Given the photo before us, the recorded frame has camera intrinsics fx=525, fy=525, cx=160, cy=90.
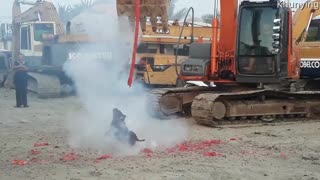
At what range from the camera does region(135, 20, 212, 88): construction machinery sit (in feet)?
58.3

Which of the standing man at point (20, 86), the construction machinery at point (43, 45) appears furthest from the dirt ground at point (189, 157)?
the construction machinery at point (43, 45)

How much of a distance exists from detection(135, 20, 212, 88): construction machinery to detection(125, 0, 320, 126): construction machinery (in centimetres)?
498

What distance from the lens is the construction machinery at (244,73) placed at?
1098 cm

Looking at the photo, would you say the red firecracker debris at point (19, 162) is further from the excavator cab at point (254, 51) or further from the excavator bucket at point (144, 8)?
the excavator cab at point (254, 51)

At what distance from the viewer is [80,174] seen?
6789 millimetres

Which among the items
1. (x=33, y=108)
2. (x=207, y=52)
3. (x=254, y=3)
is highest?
(x=254, y=3)

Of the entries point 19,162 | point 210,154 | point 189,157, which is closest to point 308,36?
point 210,154

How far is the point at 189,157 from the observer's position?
7852mm

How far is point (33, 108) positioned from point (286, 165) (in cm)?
988

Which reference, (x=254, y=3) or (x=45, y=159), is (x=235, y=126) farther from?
(x=45, y=159)

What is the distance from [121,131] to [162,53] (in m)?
11.1

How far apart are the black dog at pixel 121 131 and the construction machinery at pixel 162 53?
8.62 meters

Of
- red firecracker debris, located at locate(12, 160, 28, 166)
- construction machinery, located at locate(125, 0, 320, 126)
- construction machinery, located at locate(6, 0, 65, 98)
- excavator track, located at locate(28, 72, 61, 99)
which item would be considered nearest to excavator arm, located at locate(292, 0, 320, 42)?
construction machinery, located at locate(125, 0, 320, 126)

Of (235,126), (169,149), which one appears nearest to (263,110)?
(235,126)
